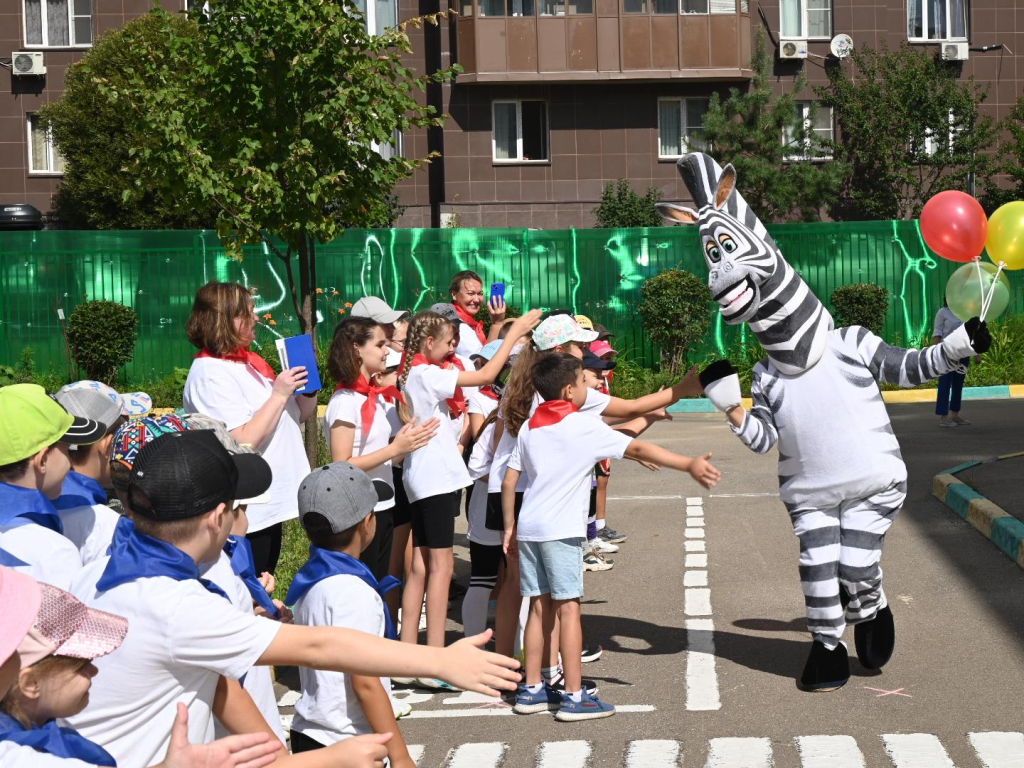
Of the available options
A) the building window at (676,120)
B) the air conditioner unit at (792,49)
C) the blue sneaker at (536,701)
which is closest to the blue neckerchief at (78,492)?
the blue sneaker at (536,701)

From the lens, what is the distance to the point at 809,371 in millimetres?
7082

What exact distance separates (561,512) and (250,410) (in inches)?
61.9

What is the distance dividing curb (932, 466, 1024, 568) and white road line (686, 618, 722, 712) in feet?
8.37

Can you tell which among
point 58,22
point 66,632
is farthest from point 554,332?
point 58,22

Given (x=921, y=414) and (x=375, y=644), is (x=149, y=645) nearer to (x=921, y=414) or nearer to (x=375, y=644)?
(x=375, y=644)

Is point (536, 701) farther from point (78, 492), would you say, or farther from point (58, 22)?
point (58, 22)

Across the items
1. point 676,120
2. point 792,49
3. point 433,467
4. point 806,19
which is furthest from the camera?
point 806,19

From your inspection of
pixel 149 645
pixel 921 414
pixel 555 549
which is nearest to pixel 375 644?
pixel 149 645

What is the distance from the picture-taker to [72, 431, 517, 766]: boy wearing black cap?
3.28 metres

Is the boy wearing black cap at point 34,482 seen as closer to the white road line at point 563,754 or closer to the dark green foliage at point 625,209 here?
the white road line at point 563,754

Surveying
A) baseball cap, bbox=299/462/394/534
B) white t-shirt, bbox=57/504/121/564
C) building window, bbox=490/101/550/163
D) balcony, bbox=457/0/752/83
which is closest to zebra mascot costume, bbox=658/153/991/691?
baseball cap, bbox=299/462/394/534

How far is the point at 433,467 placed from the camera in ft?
24.0

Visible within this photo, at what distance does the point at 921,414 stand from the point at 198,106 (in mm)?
10987

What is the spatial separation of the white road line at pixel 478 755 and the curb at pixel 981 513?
15.2 feet
